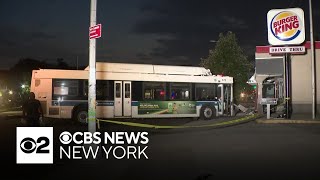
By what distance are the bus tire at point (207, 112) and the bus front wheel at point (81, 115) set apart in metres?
8.27

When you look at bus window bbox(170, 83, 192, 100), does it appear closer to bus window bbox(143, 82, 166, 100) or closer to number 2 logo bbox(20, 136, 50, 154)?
bus window bbox(143, 82, 166, 100)

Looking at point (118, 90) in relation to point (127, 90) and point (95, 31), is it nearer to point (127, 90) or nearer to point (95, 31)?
point (127, 90)

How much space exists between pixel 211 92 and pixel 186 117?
258cm

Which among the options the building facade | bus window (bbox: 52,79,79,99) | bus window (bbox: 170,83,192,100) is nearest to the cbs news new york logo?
bus window (bbox: 52,79,79,99)

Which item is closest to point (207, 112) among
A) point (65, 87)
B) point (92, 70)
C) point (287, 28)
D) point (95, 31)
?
point (287, 28)

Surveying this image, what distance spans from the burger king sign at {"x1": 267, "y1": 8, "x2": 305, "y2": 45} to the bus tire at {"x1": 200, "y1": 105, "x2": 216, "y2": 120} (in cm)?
619

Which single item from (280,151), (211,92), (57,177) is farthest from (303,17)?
(57,177)

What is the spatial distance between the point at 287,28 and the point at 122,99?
1223cm

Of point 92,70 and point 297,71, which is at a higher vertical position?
point 297,71

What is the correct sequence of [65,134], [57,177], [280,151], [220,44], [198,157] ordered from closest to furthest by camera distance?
[57,177]
[198,157]
[280,151]
[65,134]
[220,44]

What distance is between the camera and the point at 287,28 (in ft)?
78.6

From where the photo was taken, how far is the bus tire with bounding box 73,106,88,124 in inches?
793

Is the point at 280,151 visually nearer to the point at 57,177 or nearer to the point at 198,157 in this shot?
the point at 198,157

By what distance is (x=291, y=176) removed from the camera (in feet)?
25.5
